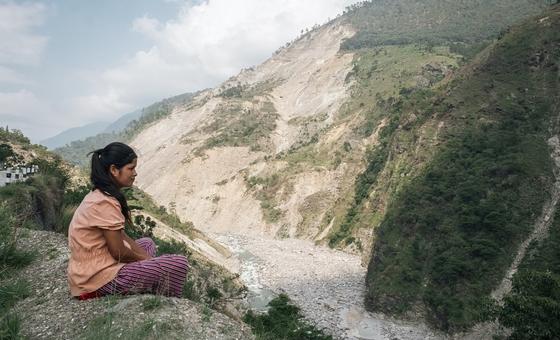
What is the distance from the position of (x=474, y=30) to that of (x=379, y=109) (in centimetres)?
4830

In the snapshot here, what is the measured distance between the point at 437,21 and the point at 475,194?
10116cm

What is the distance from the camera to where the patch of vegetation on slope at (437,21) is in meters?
94.1

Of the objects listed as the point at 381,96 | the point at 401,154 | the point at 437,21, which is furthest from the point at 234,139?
the point at 437,21

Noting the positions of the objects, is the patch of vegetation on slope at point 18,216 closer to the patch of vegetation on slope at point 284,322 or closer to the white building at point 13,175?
the white building at point 13,175

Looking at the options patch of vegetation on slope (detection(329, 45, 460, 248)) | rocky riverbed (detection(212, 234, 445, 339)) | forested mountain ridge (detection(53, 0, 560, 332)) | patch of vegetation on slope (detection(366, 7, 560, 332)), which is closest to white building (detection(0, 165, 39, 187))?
rocky riverbed (detection(212, 234, 445, 339))

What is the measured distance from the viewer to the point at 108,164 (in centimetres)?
509

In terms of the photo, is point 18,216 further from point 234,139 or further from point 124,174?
point 234,139

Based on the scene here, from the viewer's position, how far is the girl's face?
510 cm

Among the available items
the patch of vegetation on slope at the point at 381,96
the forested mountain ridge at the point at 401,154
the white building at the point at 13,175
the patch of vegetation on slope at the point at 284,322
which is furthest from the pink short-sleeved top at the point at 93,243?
the patch of vegetation on slope at the point at 381,96

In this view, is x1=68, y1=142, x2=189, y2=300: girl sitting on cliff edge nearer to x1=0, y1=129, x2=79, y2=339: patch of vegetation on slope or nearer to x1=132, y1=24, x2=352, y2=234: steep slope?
x1=0, y1=129, x2=79, y2=339: patch of vegetation on slope

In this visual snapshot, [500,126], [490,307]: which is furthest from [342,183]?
[490,307]

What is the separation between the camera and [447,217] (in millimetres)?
29578

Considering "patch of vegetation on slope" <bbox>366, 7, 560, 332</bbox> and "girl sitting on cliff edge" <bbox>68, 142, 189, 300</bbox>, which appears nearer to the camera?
"girl sitting on cliff edge" <bbox>68, 142, 189, 300</bbox>

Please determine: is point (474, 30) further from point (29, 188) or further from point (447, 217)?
point (29, 188)
